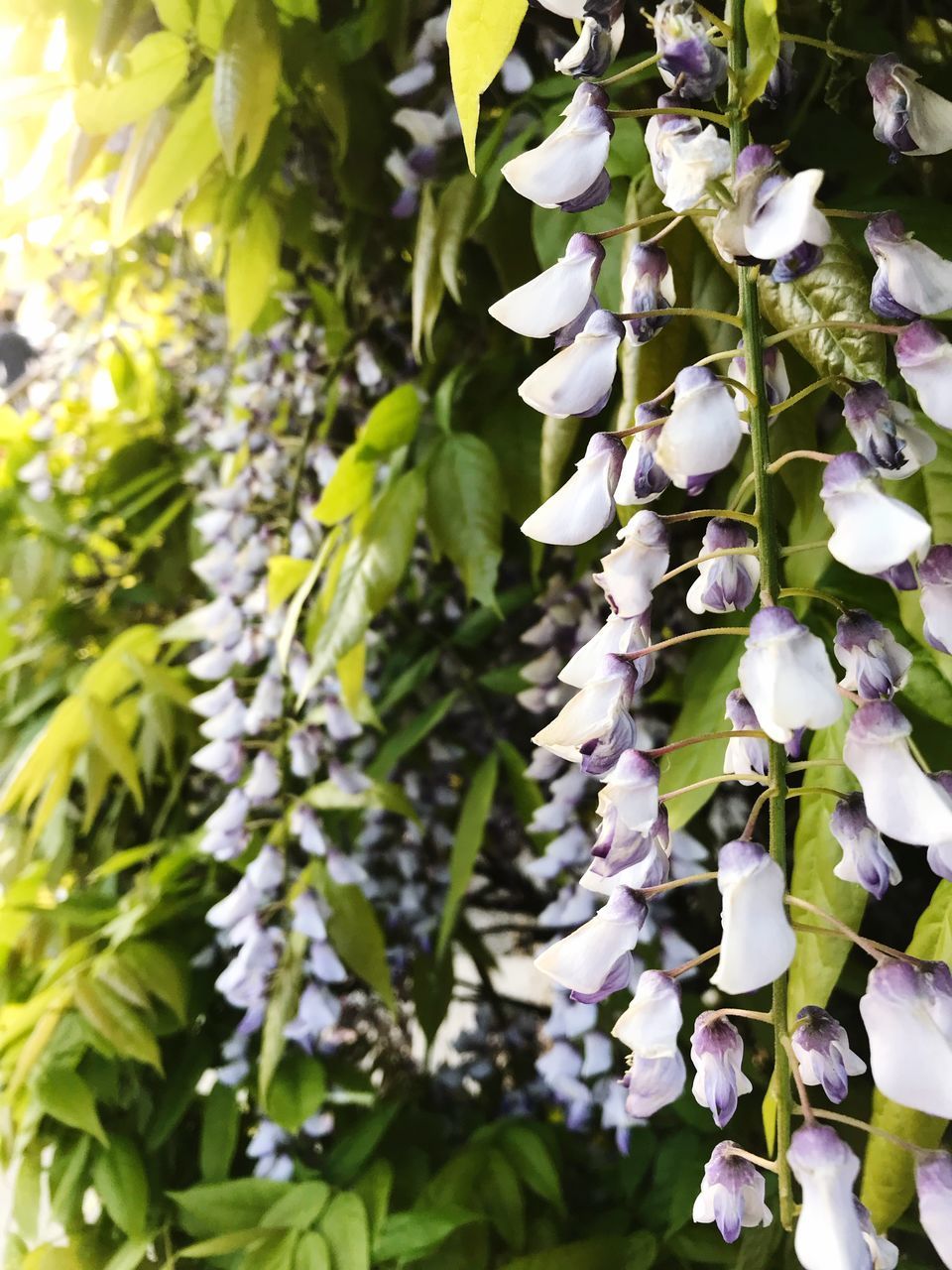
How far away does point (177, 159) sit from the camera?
685 mm

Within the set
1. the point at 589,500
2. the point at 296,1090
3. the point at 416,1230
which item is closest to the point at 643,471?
the point at 589,500

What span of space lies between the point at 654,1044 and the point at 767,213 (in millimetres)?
250

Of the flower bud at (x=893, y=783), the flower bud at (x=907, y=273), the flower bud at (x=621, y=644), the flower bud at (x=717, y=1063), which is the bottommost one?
the flower bud at (x=717, y=1063)

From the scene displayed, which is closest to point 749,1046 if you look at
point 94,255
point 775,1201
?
point 775,1201

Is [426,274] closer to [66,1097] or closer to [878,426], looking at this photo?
[878,426]

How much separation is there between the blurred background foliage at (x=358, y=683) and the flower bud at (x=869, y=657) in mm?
102

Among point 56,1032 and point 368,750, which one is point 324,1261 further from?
point 368,750

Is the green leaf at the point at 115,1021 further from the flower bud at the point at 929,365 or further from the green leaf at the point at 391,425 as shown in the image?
the flower bud at the point at 929,365

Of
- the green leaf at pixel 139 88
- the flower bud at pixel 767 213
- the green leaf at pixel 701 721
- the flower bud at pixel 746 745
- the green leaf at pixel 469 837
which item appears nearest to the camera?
the flower bud at pixel 767 213

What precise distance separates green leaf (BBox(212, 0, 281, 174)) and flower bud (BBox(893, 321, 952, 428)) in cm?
41

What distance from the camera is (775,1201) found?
546mm

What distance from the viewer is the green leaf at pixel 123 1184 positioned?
826mm

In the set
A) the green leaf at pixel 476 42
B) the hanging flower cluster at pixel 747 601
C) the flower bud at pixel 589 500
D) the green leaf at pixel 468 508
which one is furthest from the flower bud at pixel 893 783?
the green leaf at pixel 468 508

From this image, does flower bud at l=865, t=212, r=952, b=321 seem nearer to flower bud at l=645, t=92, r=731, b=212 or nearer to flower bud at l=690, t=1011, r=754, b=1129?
flower bud at l=645, t=92, r=731, b=212
